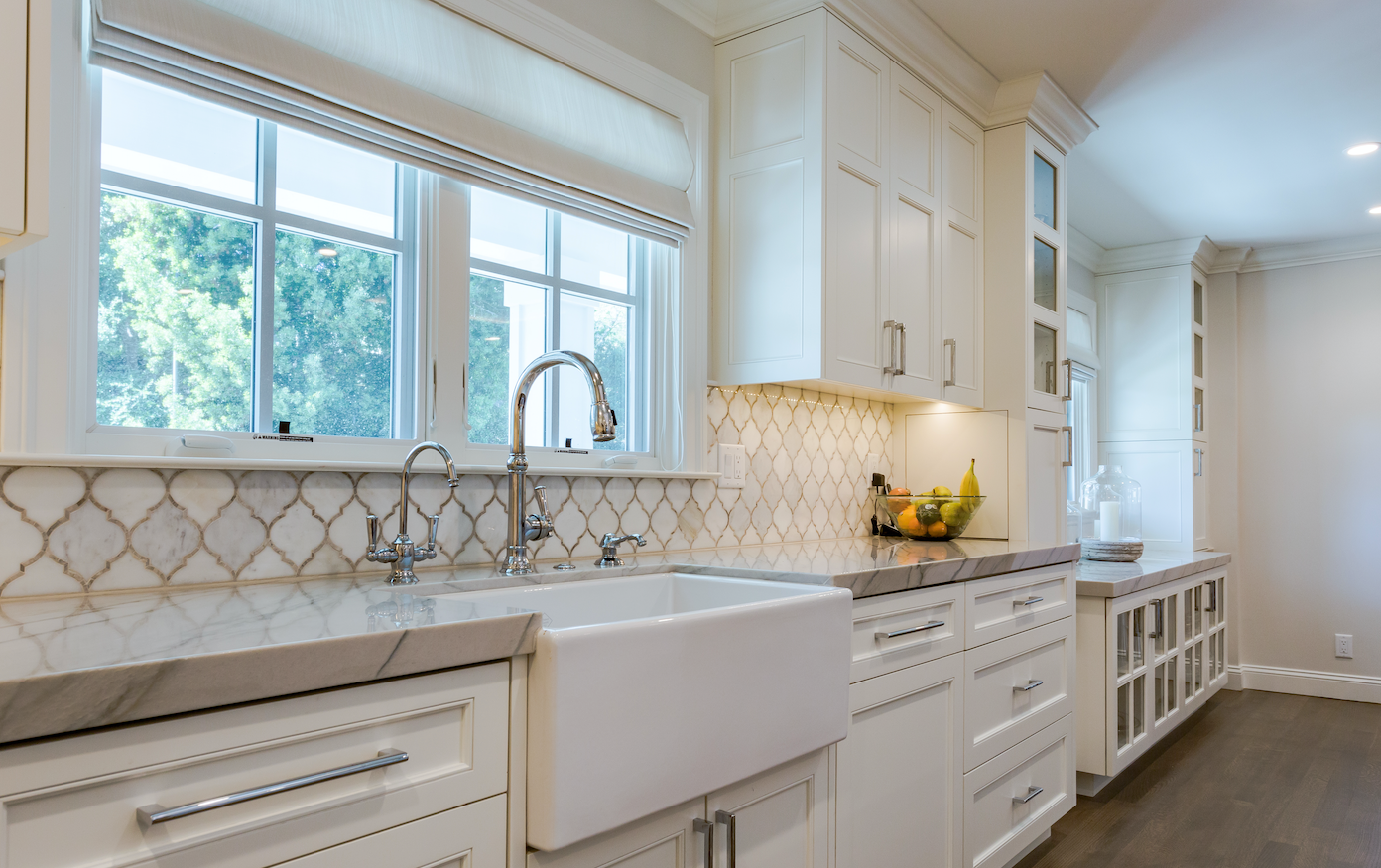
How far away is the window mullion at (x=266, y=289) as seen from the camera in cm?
159

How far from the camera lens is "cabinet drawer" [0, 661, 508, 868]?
746 mm

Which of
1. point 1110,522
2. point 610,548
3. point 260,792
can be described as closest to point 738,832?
point 610,548

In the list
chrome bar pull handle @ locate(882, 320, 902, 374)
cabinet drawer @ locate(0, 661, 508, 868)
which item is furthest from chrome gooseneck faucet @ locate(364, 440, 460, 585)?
chrome bar pull handle @ locate(882, 320, 902, 374)

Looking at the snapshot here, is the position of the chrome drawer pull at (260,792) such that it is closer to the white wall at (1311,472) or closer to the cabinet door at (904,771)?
the cabinet door at (904,771)

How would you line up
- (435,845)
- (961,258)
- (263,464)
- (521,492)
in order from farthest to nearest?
1. (961,258)
2. (521,492)
3. (263,464)
4. (435,845)

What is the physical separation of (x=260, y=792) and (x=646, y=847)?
0.58 meters

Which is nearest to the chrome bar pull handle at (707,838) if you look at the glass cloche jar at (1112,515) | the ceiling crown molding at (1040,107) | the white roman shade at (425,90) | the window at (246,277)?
the window at (246,277)

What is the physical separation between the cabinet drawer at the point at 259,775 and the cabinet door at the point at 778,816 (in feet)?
1.49

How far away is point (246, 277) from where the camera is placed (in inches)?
62.5

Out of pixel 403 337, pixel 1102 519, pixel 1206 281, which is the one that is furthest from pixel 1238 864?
pixel 1206 281

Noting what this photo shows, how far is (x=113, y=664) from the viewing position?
77 centimetres

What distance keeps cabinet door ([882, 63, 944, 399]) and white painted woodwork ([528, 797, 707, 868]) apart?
5.01ft

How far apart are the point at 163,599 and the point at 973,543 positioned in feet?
7.24

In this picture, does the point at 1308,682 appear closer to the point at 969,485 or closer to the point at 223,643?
the point at 969,485
